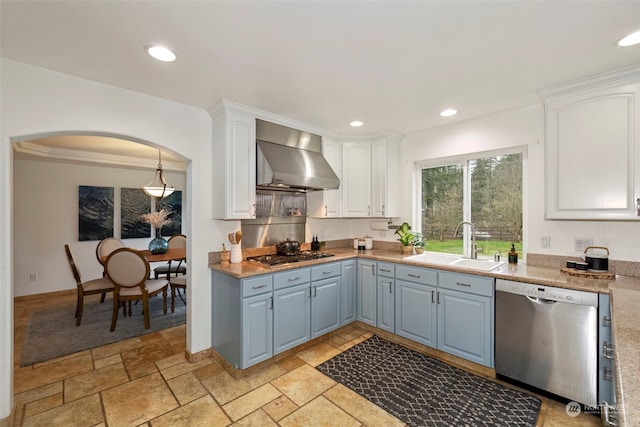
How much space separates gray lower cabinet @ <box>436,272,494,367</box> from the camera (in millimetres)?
2492

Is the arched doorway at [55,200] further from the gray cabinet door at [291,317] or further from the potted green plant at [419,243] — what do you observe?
the potted green plant at [419,243]

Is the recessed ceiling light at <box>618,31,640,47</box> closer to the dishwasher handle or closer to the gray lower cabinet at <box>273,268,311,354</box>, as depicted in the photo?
the dishwasher handle

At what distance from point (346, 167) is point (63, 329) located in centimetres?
406

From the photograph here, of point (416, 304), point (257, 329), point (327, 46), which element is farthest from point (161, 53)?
point (416, 304)

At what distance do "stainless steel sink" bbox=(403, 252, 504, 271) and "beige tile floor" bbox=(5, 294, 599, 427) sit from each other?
1.23 meters

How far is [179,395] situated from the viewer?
7.44 ft

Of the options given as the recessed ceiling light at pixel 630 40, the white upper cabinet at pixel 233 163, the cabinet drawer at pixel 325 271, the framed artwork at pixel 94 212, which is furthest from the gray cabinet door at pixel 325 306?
the framed artwork at pixel 94 212

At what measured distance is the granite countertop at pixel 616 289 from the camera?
79cm

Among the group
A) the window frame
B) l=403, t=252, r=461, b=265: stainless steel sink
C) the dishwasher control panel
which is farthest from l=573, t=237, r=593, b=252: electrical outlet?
l=403, t=252, r=461, b=265: stainless steel sink

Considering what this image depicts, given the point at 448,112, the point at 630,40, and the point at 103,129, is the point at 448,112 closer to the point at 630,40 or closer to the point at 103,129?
the point at 630,40

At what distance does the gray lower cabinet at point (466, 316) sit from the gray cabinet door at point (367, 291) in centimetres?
77

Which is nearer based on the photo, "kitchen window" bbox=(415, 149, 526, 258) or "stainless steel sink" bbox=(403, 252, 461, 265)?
"kitchen window" bbox=(415, 149, 526, 258)

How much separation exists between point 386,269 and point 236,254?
5.35 feet

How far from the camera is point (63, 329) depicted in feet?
11.6
